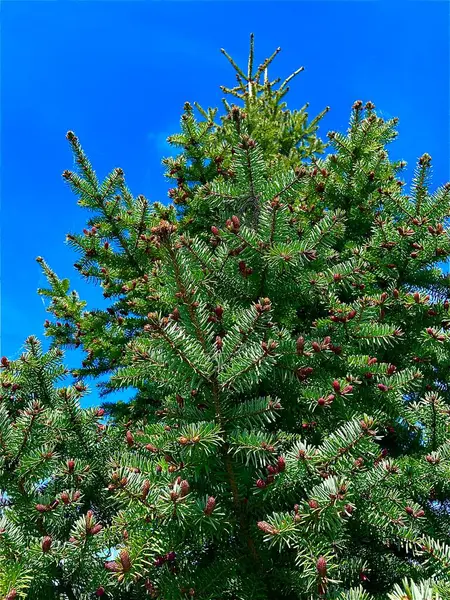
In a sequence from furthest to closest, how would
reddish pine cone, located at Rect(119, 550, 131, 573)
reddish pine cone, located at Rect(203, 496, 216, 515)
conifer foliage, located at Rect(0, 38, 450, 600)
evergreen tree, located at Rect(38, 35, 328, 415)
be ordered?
1. evergreen tree, located at Rect(38, 35, 328, 415)
2. conifer foliage, located at Rect(0, 38, 450, 600)
3. reddish pine cone, located at Rect(203, 496, 216, 515)
4. reddish pine cone, located at Rect(119, 550, 131, 573)

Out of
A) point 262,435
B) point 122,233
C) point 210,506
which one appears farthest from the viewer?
point 122,233

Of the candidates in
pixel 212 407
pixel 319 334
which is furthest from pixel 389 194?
pixel 212 407

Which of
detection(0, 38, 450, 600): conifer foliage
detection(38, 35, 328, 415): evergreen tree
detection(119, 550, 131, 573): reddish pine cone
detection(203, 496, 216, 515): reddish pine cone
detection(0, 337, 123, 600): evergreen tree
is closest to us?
detection(119, 550, 131, 573): reddish pine cone

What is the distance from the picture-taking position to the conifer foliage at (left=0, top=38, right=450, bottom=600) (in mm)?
2355

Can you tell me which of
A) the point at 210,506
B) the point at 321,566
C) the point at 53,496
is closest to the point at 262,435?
the point at 210,506

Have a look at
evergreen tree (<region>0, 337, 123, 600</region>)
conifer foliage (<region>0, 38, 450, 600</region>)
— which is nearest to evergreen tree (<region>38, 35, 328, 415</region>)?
conifer foliage (<region>0, 38, 450, 600</region>)

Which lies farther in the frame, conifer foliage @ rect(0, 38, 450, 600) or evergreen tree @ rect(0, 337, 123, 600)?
evergreen tree @ rect(0, 337, 123, 600)

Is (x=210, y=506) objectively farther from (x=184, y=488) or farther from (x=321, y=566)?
(x=321, y=566)

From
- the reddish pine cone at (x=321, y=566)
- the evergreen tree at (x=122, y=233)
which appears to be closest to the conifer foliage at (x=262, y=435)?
the reddish pine cone at (x=321, y=566)

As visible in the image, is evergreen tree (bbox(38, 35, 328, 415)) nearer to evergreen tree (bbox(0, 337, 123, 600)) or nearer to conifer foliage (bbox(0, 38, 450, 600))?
conifer foliage (bbox(0, 38, 450, 600))

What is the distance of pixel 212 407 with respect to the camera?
2578 mm

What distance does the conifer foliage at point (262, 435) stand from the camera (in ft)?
7.73

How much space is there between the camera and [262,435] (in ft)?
7.91

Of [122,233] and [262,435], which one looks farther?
[122,233]
